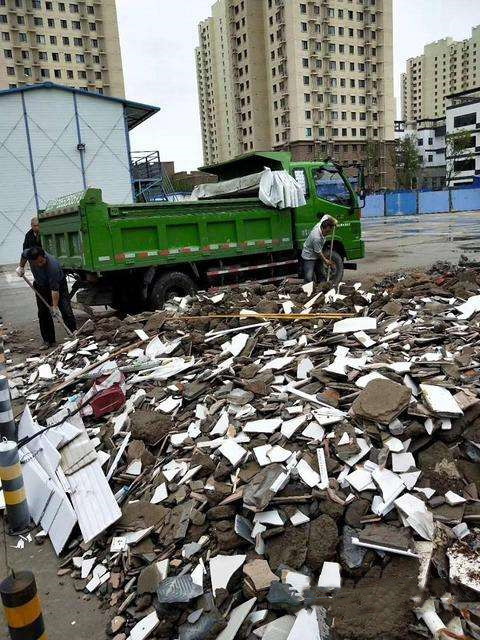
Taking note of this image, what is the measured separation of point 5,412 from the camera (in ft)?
13.9

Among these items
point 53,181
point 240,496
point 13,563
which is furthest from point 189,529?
point 53,181

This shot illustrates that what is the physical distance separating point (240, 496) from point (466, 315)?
147 inches

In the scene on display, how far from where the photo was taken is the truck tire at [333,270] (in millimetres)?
10672

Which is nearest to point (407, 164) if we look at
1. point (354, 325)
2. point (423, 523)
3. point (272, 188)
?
point (272, 188)

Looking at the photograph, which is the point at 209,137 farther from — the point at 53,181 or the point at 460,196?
the point at 53,181

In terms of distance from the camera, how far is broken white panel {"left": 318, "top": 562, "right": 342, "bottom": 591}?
2.85 metres

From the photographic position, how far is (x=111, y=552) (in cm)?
343

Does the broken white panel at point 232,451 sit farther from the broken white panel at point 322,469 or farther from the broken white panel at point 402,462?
the broken white panel at point 402,462

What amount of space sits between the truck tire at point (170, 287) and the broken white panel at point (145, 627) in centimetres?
672

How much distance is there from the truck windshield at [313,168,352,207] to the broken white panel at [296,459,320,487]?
28.1ft

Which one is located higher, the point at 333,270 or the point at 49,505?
the point at 333,270

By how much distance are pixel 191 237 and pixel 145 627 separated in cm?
746

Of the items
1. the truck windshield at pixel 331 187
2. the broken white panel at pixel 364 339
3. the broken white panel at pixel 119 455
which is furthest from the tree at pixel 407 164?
the broken white panel at pixel 119 455

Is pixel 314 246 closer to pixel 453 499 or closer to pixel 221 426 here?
pixel 221 426
